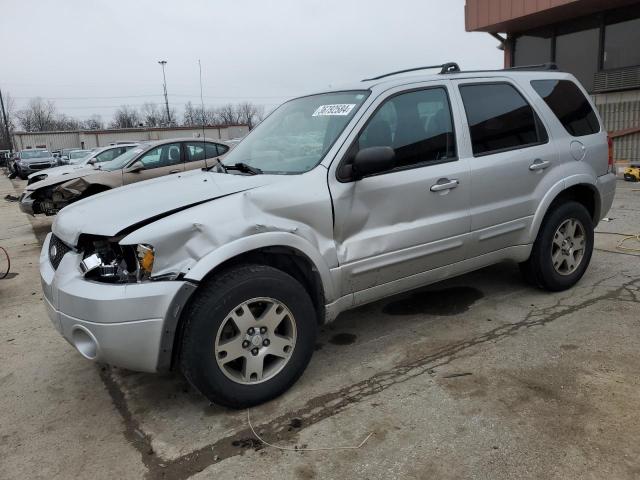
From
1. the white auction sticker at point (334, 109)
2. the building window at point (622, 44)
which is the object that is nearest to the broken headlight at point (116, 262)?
the white auction sticker at point (334, 109)

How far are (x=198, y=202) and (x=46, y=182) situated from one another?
8234mm

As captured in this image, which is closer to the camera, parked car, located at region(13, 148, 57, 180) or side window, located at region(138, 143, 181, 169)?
side window, located at region(138, 143, 181, 169)

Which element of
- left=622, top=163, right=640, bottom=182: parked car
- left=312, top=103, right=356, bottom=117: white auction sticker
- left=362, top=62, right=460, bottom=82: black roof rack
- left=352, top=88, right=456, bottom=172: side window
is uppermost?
left=362, top=62, right=460, bottom=82: black roof rack

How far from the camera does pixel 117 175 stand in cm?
948

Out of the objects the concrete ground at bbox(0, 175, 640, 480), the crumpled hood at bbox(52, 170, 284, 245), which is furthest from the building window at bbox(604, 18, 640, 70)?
the crumpled hood at bbox(52, 170, 284, 245)

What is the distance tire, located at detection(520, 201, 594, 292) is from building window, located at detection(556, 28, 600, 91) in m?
10.4

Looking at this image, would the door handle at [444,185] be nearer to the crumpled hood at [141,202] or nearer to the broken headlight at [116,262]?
the crumpled hood at [141,202]

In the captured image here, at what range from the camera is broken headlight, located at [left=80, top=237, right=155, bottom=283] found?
267cm

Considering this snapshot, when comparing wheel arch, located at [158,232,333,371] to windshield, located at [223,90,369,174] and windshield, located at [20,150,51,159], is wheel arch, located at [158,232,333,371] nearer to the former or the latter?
windshield, located at [223,90,369,174]

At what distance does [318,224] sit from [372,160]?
0.50 metres

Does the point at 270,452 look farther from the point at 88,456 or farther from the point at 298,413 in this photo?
the point at 88,456

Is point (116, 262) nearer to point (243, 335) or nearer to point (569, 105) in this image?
point (243, 335)

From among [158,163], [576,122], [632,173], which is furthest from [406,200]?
[632,173]

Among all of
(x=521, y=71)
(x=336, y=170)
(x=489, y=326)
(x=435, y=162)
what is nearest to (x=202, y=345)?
(x=336, y=170)
